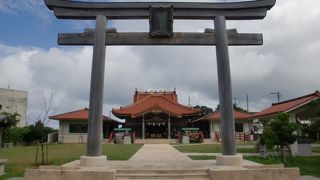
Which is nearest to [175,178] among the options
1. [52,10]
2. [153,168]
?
[153,168]

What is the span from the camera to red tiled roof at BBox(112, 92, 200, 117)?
3547cm

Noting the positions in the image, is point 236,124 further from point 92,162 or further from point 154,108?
point 92,162

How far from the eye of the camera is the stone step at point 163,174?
927 cm

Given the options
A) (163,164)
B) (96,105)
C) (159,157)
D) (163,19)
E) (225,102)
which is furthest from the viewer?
(159,157)

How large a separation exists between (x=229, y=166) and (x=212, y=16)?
4.90 meters

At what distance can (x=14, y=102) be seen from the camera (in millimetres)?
52125

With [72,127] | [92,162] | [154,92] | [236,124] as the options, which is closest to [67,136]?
[72,127]

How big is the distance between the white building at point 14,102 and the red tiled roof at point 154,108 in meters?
20.8

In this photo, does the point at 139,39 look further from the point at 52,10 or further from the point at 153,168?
the point at 153,168

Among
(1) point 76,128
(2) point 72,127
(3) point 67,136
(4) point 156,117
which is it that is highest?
(4) point 156,117

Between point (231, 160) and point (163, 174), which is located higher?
point (231, 160)

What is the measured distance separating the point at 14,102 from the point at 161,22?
46480 mm

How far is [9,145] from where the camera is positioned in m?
32.6

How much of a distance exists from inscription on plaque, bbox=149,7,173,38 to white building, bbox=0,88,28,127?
44550 millimetres
